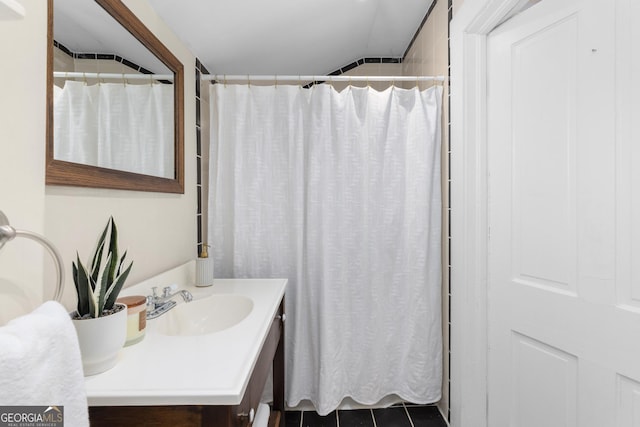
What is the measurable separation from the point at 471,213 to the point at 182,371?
4.21ft

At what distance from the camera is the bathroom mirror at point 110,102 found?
2.79ft

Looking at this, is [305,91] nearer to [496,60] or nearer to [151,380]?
[496,60]

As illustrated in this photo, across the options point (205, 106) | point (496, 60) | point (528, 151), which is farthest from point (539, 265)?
point (205, 106)

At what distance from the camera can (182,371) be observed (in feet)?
2.43

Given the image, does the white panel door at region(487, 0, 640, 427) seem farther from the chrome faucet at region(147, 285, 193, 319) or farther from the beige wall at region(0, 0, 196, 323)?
the beige wall at region(0, 0, 196, 323)

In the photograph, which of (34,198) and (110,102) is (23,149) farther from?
(110,102)

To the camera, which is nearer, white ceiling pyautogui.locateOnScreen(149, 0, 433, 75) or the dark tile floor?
white ceiling pyautogui.locateOnScreen(149, 0, 433, 75)

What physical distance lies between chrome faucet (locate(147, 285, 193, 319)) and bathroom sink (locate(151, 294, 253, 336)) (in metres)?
0.04

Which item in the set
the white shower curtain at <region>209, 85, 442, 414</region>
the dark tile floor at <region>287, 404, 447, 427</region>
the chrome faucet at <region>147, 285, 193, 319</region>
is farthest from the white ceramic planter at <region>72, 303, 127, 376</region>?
the dark tile floor at <region>287, 404, 447, 427</region>

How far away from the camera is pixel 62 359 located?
22.3 inches

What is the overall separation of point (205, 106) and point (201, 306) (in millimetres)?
1206

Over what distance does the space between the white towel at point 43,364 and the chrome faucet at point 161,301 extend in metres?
0.53

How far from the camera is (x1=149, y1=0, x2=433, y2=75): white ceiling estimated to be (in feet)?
4.93

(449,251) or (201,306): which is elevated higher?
(449,251)
